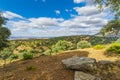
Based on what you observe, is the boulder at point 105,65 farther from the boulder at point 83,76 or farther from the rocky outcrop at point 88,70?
the boulder at point 83,76

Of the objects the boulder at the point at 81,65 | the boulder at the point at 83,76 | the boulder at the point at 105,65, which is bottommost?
the boulder at the point at 83,76

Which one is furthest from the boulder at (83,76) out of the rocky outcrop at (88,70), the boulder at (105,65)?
the boulder at (105,65)

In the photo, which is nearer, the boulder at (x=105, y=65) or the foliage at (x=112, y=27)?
the boulder at (x=105, y=65)

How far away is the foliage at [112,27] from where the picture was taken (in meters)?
13.3

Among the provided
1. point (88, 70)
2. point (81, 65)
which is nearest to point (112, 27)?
point (88, 70)

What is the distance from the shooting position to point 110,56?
15727 millimetres

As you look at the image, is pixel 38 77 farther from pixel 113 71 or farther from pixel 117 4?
pixel 117 4

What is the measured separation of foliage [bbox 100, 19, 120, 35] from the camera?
13.3 m

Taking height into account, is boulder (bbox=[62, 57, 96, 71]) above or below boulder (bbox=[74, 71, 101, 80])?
above

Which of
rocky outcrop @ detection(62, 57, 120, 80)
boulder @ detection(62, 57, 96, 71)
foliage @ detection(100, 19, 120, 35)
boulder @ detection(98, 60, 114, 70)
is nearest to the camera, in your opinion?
rocky outcrop @ detection(62, 57, 120, 80)

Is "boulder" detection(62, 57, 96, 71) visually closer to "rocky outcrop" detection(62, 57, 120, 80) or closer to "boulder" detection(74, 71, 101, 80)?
"rocky outcrop" detection(62, 57, 120, 80)

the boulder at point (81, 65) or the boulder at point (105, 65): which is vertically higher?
the boulder at point (81, 65)

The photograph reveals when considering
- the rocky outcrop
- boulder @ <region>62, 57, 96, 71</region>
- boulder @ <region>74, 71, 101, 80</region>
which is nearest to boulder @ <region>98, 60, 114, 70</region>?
the rocky outcrop

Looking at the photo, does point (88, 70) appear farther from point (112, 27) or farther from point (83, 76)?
point (112, 27)
